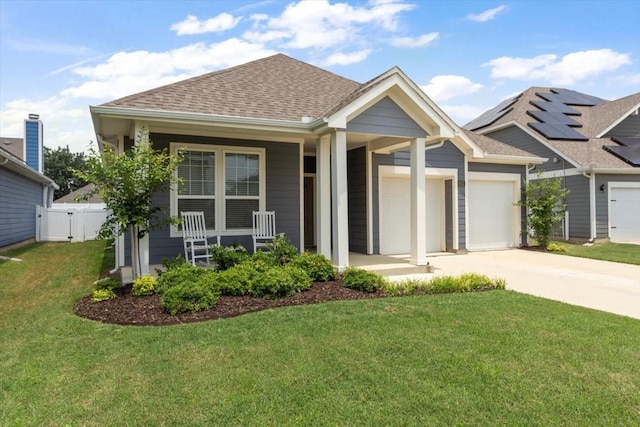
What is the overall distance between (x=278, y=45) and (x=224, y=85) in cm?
577

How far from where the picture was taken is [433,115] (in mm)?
7914

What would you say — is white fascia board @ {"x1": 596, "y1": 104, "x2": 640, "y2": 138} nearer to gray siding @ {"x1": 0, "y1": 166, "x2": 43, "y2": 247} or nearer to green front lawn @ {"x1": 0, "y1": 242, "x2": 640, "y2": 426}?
green front lawn @ {"x1": 0, "y1": 242, "x2": 640, "y2": 426}

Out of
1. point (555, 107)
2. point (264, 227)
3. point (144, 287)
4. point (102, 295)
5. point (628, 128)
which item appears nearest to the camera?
point (102, 295)

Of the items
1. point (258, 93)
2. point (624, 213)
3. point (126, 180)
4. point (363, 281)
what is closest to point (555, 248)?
point (624, 213)

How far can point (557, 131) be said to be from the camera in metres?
16.0

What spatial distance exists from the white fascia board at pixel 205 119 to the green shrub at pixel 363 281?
2984mm

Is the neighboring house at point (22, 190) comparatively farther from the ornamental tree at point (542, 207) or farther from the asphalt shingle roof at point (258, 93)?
the ornamental tree at point (542, 207)

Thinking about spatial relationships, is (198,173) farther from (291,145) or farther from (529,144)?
(529,144)

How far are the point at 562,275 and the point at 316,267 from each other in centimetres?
522

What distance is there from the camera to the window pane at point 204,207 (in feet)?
25.8

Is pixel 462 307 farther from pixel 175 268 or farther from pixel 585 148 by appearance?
pixel 585 148

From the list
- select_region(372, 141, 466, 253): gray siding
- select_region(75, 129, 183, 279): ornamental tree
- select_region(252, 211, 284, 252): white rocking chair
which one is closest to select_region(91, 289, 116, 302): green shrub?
select_region(75, 129, 183, 279): ornamental tree

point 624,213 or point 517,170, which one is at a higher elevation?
point 517,170

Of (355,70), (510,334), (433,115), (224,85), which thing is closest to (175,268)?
(224,85)
